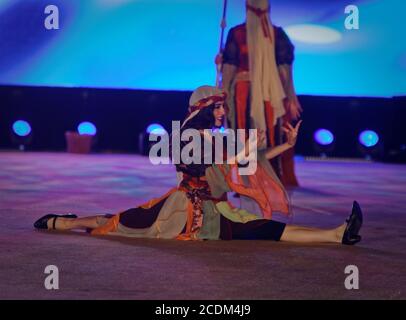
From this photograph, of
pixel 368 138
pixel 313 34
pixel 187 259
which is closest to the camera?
pixel 187 259

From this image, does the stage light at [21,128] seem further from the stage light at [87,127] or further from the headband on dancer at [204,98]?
the headband on dancer at [204,98]

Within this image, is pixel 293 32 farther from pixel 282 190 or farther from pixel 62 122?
pixel 282 190

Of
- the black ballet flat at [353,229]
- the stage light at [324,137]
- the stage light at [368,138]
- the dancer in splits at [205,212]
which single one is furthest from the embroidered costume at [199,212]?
the stage light at [368,138]

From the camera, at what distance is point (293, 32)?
11.5m

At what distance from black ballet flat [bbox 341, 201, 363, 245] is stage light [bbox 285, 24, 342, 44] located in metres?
7.34

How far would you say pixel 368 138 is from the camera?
1380cm

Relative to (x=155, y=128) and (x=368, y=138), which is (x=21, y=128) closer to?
(x=155, y=128)

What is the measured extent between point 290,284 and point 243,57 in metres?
3.87

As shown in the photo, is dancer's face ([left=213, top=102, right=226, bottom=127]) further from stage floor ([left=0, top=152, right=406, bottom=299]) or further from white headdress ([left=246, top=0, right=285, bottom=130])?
white headdress ([left=246, top=0, right=285, bottom=130])

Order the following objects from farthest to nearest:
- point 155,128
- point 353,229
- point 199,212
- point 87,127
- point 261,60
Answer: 1. point 87,127
2. point 155,128
3. point 261,60
4. point 199,212
5. point 353,229

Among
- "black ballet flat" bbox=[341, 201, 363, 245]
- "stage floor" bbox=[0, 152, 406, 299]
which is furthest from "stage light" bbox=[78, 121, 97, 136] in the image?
"black ballet flat" bbox=[341, 201, 363, 245]

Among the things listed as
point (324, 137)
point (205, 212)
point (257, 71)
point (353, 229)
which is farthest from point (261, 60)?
point (324, 137)

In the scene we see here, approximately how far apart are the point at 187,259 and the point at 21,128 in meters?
10.8

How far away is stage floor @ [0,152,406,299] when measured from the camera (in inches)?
130
